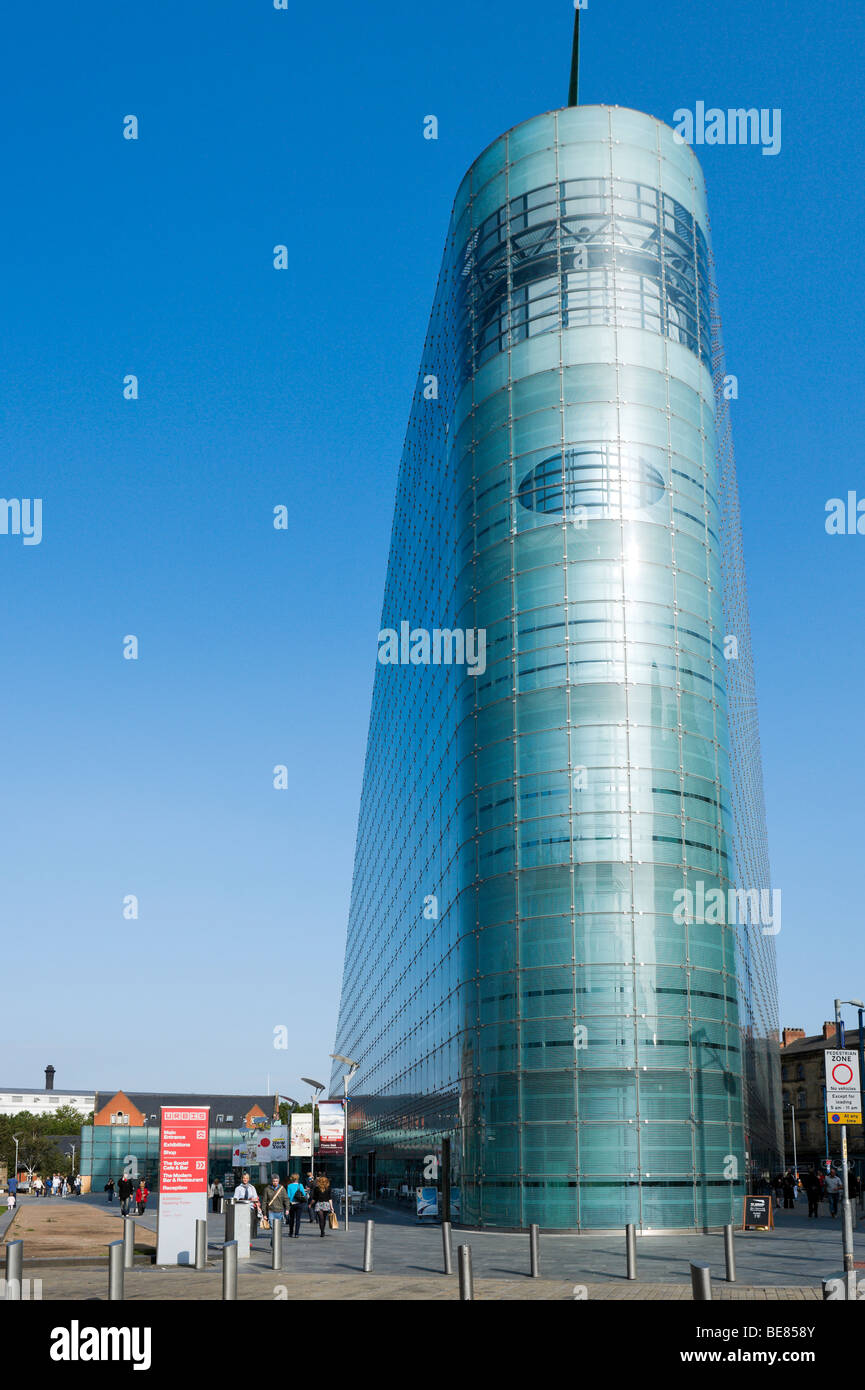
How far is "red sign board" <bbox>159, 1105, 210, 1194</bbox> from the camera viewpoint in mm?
26500

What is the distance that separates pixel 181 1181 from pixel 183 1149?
27.3 inches

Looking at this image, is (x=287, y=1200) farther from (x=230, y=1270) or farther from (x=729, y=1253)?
(x=230, y=1270)

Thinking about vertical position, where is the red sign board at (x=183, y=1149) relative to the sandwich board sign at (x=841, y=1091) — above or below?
below

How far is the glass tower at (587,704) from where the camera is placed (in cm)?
3853

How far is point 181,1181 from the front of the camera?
26547 millimetres

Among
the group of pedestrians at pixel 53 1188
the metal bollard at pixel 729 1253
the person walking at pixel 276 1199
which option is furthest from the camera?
the group of pedestrians at pixel 53 1188

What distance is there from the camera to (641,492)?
42.8m

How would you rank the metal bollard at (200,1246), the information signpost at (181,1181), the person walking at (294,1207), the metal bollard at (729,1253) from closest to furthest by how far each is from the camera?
1. the metal bollard at (729,1253)
2. the metal bollard at (200,1246)
3. the information signpost at (181,1181)
4. the person walking at (294,1207)

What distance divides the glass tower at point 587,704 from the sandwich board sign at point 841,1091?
613 inches

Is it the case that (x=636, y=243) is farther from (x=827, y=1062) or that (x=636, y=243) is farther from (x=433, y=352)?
(x=827, y=1062)

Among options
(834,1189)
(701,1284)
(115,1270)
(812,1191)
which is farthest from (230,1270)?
(812,1191)

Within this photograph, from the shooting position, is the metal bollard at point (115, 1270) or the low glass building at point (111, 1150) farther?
the low glass building at point (111, 1150)

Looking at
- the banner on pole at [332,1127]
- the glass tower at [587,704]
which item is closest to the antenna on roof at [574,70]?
the glass tower at [587,704]

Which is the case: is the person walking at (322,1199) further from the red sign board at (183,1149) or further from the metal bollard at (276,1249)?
the metal bollard at (276,1249)
